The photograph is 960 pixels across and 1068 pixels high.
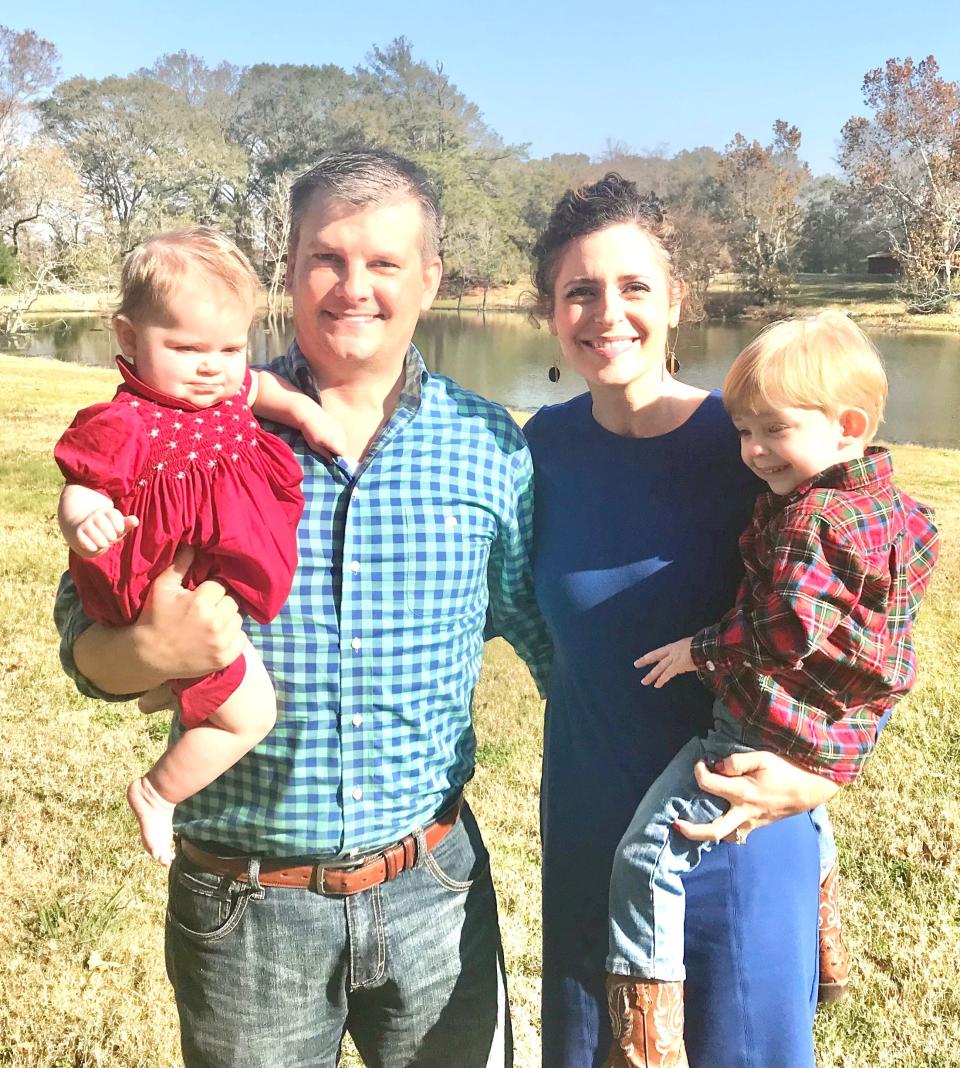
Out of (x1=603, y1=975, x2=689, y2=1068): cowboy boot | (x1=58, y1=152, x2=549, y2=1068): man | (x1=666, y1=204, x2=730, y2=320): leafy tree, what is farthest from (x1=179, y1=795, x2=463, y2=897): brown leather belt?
(x1=666, y1=204, x2=730, y2=320): leafy tree

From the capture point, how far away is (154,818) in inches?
68.7

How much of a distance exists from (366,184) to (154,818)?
1321 millimetres

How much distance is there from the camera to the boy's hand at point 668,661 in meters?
1.80

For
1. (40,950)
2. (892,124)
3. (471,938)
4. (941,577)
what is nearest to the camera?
(471,938)

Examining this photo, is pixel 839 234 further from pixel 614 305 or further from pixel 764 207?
pixel 614 305

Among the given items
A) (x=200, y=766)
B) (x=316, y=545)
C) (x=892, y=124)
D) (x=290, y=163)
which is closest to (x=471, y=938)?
(x=200, y=766)

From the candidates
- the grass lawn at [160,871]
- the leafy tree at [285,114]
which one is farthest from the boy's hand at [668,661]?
the leafy tree at [285,114]

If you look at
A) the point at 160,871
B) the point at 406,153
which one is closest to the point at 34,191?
the point at 406,153

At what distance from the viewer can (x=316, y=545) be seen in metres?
1.80

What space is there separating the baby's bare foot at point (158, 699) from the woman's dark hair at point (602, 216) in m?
1.22

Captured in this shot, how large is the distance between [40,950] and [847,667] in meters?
3.08

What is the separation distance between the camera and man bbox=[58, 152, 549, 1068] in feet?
5.83

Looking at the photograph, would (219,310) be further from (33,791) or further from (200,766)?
(33,791)

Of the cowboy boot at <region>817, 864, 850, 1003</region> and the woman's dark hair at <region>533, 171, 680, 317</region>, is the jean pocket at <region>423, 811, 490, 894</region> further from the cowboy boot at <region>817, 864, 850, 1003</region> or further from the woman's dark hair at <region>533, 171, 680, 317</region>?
the woman's dark hair at <region>533, 171, 680, 317</region>
